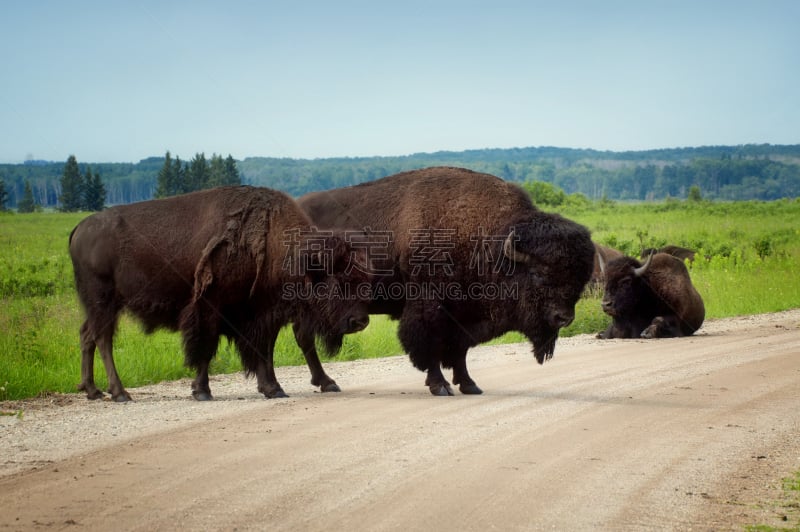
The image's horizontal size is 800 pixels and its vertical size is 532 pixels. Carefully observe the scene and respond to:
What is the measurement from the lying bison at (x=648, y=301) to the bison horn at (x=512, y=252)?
7113mm

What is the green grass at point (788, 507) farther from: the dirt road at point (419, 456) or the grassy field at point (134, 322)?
the grassy field at point (134, 322)

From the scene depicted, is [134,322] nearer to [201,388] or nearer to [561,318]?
[201,388]

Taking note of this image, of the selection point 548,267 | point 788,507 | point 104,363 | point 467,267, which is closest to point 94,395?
point 104,363

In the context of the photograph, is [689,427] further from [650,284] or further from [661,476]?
[650,284]

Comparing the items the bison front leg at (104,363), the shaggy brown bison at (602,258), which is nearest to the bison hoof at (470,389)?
the bison front leg at (104,363)

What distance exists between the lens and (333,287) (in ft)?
33.5

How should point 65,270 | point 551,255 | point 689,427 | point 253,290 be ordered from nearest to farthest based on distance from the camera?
point 689,427 < point 551,255 < point 253,290 < point 65,270

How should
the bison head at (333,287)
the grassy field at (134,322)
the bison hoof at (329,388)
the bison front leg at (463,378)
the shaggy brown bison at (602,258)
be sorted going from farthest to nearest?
1. the shaggy brown bison at (602,258)
2. the grassy field at (134,322)
3. the bison hoof at (329,388)
4. the bison front leg at (463,378)
5. the bison head at (333,287)

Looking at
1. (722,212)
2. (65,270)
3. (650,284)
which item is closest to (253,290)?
(650,284)

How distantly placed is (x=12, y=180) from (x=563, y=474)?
432ft

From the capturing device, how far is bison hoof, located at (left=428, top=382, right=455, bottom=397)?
10539 mm

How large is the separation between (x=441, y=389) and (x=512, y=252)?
177 cm

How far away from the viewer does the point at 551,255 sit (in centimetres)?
998

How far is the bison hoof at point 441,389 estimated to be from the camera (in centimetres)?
1054
